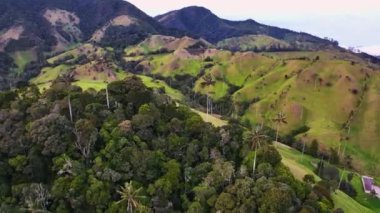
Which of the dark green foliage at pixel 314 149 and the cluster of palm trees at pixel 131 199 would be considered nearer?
the cluster of palm trees at pixel 131 199

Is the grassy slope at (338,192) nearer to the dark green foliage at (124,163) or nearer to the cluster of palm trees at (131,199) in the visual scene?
the dark green foliage at (124,163)

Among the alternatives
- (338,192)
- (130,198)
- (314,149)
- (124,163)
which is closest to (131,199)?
(130,198)

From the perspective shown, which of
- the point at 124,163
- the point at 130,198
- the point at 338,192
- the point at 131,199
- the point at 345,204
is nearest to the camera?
the point at 130,198

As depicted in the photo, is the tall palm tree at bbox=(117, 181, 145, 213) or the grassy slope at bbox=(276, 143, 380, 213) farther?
the grassy slope at bbox=(276, 143, 380, 213)

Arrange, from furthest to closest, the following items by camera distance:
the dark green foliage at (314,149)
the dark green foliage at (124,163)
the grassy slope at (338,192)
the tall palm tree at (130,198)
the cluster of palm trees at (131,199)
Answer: the dark green foliage at (314,149), the grassy slope at (338,192), the dark green foliage at (124,163), the cluster of palm trees at (131,199), the tall palm tree at (130,198)

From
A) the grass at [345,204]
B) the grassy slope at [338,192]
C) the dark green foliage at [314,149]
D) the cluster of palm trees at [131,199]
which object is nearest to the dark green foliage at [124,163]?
the cluster of palm trees at [131,199]

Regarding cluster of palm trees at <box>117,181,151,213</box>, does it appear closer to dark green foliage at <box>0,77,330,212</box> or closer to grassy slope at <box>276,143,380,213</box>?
dark green foliage at <box>0,77,330,212</box>

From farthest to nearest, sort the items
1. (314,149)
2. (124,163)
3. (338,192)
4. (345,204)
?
(314,149), (338,192), (345,204), (124,163)

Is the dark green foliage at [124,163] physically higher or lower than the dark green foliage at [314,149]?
higher

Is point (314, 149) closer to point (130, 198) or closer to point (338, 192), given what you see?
point (338, 192)

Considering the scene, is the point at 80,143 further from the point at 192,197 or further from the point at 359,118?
the point at 359,118

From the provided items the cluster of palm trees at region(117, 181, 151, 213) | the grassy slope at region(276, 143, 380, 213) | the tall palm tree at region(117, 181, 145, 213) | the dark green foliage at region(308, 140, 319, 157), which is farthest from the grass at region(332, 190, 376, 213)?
the tall palm tree at region(117, 181, 145, 213)
